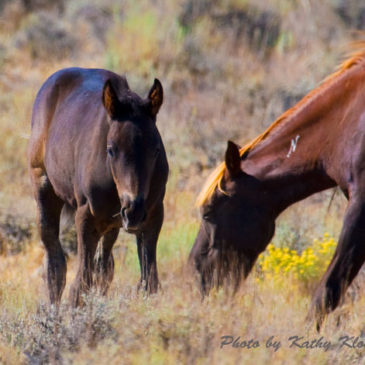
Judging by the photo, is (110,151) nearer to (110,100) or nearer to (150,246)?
(110,100)

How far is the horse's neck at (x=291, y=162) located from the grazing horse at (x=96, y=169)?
981 mm

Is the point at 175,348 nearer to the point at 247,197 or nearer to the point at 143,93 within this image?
the point at 247,197

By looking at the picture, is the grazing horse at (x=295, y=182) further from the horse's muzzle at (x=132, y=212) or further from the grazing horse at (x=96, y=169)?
the horse's muzzle at (x=132, y=212)

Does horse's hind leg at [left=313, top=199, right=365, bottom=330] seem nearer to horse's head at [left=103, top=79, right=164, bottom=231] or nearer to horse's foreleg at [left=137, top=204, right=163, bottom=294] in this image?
horse's foreleg at [left=137, top=204, right=163, bottom=294]

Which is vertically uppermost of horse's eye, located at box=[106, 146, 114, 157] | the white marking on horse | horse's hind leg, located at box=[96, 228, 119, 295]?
horse's eye, located at box=[106, 146, 114, 157]

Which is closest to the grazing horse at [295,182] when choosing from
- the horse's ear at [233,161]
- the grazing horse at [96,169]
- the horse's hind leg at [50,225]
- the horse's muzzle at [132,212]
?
the horse's ear at [233,161]

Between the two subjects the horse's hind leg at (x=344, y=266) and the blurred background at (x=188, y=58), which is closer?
the horse's hind leg at (x=344, y=266)

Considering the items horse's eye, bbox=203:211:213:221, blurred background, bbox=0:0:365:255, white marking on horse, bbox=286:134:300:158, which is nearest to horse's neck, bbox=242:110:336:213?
white marking on horse, bbox=286:134:300:158

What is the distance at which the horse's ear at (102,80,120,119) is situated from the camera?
4.98m

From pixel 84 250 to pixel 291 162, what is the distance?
167 cm

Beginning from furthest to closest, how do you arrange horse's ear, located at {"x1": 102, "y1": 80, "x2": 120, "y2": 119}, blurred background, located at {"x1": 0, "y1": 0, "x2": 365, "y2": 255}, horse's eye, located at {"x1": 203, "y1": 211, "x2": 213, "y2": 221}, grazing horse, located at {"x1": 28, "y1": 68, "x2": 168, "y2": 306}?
1. blurred background, located at {"x1": 0, "y1": 0, "x2": 365, "y2": 255}
2. horse's eye, located at {"x1": 203, "y1": 211, "x2": 213, "y2": 221}
3. horse's ear, located at {"x1": 102, "y1": 80, "x2": 120, "y2": 119}
4. grazing horse, located at {"x1": 28, "y1": 68, "x2": 168, "y2": 306}

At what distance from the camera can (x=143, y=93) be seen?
40.7 feet

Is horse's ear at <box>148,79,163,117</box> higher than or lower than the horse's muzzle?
higher

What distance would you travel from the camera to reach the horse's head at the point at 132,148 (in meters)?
4.71
